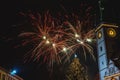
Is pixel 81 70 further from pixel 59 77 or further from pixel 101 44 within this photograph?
pixel 101 44

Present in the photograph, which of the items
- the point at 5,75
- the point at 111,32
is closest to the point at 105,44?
the point at 111,32

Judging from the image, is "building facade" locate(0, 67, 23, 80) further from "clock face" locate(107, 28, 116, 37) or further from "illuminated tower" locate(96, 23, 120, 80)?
"clock face" locate(107, 28, 116, 37)

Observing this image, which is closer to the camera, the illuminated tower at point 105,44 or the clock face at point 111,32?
the illuminated tower at point 105,44

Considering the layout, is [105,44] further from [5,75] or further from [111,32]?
[5,75]

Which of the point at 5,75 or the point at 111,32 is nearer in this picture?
the point at 5,75

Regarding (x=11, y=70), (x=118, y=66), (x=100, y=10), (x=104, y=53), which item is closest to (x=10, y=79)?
(x=11, y=70)

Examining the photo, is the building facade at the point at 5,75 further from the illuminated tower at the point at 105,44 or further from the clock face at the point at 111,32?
the clock face at the point at 111,32

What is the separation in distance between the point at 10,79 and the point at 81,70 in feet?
42.1

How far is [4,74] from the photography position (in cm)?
5072

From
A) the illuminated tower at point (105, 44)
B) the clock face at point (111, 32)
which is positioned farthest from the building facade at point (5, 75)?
the clock face at point (111, 32)

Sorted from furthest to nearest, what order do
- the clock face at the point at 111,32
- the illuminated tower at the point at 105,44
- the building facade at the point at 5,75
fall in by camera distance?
the clock face at the point at 111,32
the illuminated tower at the point at 105,44
the building facade at the point at 5,75

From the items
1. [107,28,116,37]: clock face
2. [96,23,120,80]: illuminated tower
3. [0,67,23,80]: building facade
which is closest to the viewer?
[0,67,23,80]: building facade

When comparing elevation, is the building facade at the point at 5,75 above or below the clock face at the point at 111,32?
below

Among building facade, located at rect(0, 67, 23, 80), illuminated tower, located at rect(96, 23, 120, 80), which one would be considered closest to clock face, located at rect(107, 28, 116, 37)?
illuminated tower, located at rect(96, 23, 120, 80)
